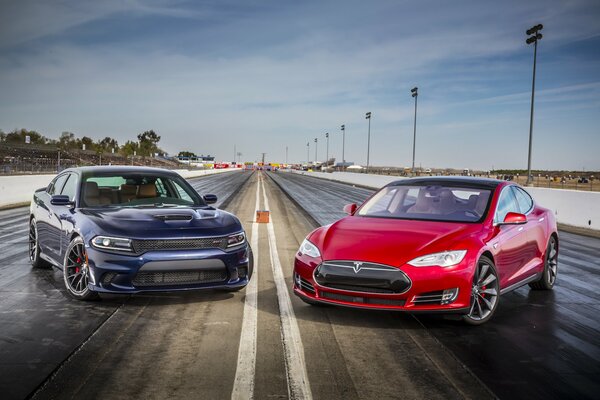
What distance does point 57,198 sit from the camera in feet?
22.1

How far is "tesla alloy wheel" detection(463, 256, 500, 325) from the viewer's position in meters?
5.57

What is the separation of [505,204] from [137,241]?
14.1 ft

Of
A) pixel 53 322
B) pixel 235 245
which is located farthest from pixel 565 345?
pixel 53 322

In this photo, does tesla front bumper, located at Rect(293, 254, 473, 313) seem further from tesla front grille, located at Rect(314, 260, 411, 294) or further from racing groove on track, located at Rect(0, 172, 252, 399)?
racing groove on track, located at Rect(0, 172, 252, 399)

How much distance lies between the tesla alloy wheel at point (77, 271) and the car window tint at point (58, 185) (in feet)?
6.43

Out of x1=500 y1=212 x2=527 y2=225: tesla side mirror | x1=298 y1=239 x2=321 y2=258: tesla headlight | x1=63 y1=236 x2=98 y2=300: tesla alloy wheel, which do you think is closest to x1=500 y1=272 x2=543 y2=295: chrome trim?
x1=500 y1=212 x2=527 y2=225: tesla side mirror

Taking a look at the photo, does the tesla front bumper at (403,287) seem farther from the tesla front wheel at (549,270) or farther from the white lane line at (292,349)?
the tesla front wheel at (549,270)

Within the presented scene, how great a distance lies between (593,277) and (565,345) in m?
4.12

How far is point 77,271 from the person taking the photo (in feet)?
20.9

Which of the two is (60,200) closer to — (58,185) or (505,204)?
(58,185)

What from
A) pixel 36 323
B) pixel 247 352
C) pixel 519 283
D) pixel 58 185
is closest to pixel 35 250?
pixel 58 185

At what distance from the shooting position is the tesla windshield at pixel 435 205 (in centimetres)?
644

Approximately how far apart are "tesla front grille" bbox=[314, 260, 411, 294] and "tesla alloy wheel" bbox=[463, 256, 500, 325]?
34.2 inches

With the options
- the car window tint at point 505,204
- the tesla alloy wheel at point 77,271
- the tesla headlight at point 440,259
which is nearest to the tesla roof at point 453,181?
the car window tint at point 505,204
